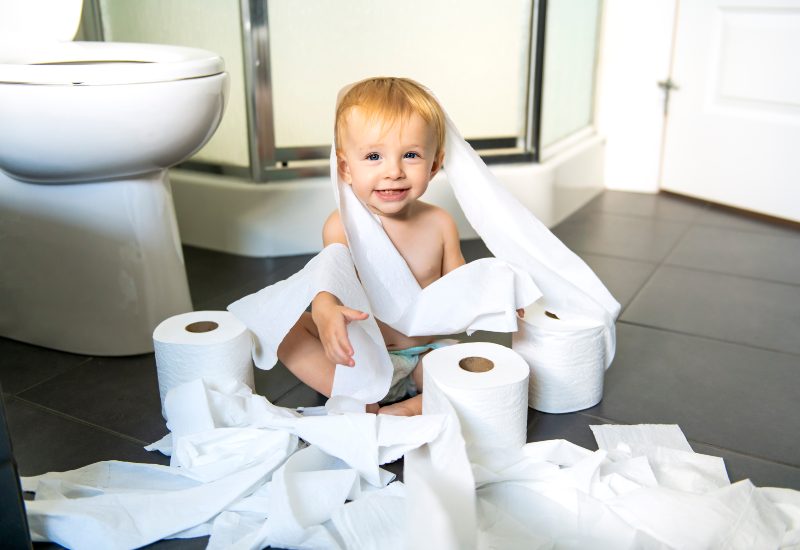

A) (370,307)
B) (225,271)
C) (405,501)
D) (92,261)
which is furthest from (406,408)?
(225,271)

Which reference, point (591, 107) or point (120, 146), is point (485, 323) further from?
point (591, 107)

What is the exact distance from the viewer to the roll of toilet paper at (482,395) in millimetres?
964

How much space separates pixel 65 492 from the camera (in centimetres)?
94

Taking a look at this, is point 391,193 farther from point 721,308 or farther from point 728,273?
point 728,273

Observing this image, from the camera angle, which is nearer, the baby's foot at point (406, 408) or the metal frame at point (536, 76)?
the baby's foot at point (406, 408)

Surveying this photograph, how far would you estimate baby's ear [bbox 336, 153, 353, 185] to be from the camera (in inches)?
44.5

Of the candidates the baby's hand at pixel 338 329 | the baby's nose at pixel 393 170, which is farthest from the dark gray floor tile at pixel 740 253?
the baby's hand at pixel 338 329

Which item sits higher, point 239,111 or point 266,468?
point 239,111

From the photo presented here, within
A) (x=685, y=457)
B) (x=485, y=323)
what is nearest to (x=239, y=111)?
(x=485, y=323)

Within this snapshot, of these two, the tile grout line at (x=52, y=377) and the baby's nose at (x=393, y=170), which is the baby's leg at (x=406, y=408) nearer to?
the baby's nose at (x=393, y=170)

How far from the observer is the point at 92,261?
1.28m

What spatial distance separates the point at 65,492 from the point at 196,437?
16cm

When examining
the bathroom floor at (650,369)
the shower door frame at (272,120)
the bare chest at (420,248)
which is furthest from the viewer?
the shower door frame at (272,120)

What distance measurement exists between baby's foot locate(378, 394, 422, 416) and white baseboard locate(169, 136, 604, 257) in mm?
691
